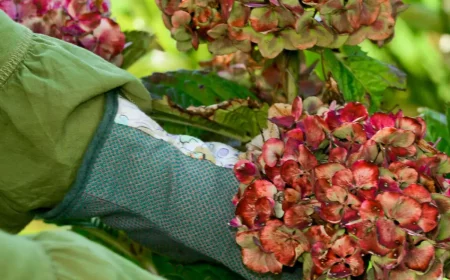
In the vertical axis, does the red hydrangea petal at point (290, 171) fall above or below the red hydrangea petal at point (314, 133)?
below

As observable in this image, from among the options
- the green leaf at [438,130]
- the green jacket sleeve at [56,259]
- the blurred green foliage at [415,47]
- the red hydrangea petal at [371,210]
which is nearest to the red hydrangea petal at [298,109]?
the red hydrangea petal at [371,210]

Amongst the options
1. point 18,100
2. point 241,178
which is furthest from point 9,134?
point 241,178

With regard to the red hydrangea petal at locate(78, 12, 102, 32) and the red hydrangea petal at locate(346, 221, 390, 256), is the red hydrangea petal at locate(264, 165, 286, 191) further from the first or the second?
the red hydrangea petal at locate(78, 12, 102, 32)

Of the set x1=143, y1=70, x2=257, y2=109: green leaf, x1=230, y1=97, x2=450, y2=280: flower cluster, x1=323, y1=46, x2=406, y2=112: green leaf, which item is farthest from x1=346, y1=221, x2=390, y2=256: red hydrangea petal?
x1=143, y1=70, x2=257, y2=109: green leaf

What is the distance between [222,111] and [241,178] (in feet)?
A: 0.55

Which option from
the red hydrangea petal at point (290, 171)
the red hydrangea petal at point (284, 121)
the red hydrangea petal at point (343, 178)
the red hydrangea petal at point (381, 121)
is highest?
the red hydrangea petal at point (381, 121)

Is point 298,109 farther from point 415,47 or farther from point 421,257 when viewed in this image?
point 415,47

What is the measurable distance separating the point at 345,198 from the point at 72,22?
371mm

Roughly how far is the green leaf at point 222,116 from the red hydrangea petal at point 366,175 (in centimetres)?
22

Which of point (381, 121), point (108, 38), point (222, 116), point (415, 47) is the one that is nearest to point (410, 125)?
point (381, 121)

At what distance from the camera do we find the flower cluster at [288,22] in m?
0.68

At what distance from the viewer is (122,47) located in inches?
33.6

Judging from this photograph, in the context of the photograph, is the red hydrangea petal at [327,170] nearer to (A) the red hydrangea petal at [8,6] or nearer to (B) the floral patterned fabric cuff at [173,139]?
(B) the floral patterned fabric cuff at [173,139]

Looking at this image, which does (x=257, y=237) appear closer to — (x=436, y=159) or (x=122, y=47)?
(x=436, y=159)
